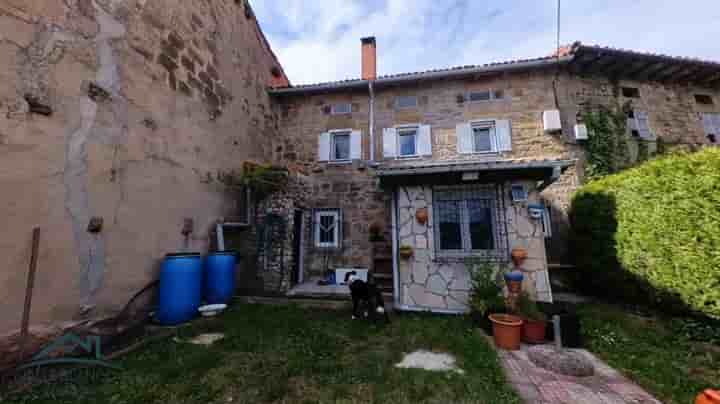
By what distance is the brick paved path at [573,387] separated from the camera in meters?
2.12

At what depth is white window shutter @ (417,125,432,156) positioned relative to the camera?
7.12 m

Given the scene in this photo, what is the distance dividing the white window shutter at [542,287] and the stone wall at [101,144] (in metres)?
6.14

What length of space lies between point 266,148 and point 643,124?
10615mm

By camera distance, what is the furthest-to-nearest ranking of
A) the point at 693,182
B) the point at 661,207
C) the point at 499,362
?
1. the point at 661,207
2. the point at 693,182
3. the point at 499,362

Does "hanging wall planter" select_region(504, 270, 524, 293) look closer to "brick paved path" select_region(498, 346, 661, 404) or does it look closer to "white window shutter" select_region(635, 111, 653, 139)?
"brick paved path" select_region(498, 346, 661, 404)

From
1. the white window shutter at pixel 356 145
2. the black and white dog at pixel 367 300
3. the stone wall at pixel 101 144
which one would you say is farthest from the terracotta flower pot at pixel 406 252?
the stone wall at pixel 101 144

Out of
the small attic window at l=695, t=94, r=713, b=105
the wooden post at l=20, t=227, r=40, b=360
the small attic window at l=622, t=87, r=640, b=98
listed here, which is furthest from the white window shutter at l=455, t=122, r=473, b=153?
the wooden post at l=20, t=227, r=40, b=360

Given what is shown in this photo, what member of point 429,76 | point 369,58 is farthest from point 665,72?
point 369,58

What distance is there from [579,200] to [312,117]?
7344 mm

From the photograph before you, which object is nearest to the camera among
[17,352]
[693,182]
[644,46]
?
[17,352]

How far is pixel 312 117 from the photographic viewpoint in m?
7.93

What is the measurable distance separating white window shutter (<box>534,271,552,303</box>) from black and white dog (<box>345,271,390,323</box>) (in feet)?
8.46

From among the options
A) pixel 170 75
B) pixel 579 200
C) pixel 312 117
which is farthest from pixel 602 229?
pixel 170 75

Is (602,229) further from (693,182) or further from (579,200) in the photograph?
(693,182)
